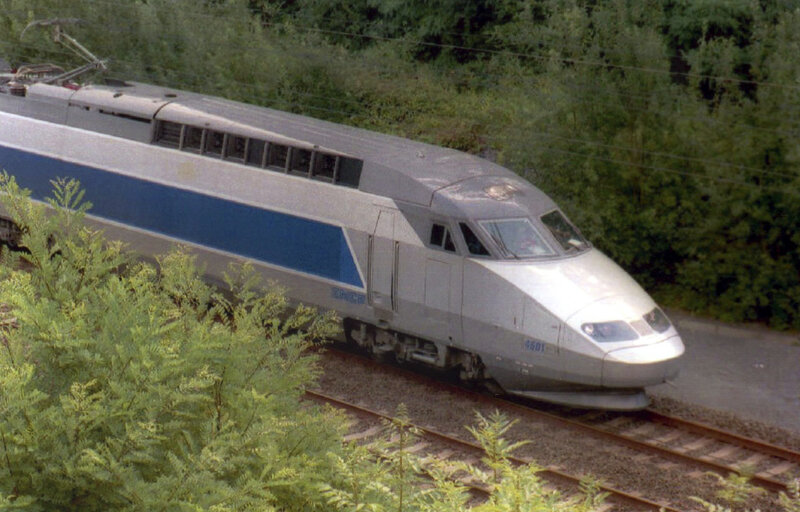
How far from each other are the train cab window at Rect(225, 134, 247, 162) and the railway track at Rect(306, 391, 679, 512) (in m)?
3.83

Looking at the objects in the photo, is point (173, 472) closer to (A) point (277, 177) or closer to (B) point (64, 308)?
(B) point (64, 308)

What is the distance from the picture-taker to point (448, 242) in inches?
500

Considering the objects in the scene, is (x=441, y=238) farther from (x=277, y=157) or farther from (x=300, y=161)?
(x=277, y=157)

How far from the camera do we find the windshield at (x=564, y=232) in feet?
43.4

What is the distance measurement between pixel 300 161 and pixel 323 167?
394mm

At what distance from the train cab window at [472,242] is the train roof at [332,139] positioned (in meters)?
0.22

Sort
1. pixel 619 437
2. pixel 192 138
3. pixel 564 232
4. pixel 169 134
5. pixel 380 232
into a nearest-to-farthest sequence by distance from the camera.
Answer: pixel 619 437 < pixel 380 232 < pixel 564 232 < pixel 192 138 < pixel 169 134

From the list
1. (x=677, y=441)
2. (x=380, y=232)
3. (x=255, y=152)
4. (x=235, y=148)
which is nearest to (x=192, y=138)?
(x=235, y=148)

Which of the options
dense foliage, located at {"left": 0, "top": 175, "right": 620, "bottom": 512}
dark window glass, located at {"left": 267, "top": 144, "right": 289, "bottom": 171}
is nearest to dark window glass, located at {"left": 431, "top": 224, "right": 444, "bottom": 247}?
dark window glass, located at {"left": 267, "top": 144, "right": 289, "bottom": 171}

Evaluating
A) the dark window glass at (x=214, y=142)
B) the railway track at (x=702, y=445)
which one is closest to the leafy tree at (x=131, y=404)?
the railway track at (x=702, y=445)

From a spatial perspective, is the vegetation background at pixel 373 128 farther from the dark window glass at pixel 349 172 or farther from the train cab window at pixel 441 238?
the train cab window at pixel 441 238

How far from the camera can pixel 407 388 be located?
13805 mm

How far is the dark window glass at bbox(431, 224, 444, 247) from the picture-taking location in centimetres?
1274

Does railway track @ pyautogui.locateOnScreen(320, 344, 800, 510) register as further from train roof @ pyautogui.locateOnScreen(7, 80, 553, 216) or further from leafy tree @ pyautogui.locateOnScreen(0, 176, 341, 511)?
leafy tree @ pyautogui.locateOnScreen(0, 176, 341, 511)
